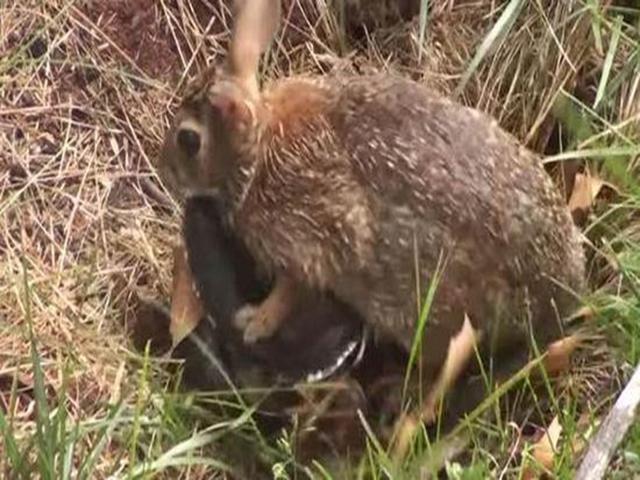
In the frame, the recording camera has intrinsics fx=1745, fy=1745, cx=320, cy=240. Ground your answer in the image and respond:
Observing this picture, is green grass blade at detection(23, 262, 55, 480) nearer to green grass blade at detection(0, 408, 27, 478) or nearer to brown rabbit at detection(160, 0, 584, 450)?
green grass blade at detection(0, 408, 27, 478)

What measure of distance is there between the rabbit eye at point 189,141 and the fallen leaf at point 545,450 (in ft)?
2.71

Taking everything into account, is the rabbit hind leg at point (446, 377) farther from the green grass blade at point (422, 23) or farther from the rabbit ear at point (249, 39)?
the green grass blade at point (422, 23)

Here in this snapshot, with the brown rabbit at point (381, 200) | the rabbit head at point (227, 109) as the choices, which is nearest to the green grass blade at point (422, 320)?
the brown rabbit at point (381, 200)

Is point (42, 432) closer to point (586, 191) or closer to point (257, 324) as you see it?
point (257, 324)

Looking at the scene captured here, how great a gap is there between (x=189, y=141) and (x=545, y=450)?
863 mm

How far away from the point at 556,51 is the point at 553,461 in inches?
37.8

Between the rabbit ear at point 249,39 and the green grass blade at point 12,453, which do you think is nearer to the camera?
the green grass blade at point 12,453

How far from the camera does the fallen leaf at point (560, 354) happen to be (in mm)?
3348

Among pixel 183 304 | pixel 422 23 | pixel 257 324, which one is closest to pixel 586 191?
pixel 422 23

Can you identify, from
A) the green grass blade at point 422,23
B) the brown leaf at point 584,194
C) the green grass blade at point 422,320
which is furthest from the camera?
the green grass blade at point 422,23

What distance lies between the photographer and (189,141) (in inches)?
127

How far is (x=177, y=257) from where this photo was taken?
345 cm

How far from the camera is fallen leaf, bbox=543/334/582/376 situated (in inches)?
132

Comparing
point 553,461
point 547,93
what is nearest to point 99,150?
point 547,93
